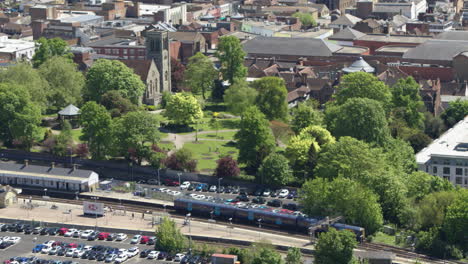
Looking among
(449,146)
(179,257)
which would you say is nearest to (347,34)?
(449,146)

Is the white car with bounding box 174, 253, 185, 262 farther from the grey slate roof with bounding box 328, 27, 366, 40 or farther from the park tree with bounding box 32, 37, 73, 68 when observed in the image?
the grey slate roof with bounding box 328, 27, 366, 40

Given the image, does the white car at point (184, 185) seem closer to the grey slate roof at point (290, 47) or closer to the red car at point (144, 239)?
the red car at point (144, 239)

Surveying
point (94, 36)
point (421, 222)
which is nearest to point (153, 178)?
point (421, 222)

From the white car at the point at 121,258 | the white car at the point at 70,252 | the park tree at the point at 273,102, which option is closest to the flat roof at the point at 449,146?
the park tree at the point at 273,102

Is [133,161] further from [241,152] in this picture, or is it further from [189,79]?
[189,79]

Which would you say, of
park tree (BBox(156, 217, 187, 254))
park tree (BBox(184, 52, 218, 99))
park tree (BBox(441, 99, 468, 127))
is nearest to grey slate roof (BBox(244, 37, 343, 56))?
park tree (BBox(184, 52, 218, 99))

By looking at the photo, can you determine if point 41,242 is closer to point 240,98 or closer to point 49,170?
point 49,170

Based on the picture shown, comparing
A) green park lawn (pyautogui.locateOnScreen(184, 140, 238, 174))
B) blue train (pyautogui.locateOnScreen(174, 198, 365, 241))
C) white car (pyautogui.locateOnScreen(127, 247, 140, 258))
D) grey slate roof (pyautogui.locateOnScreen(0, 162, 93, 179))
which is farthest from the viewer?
green park lawn (pyautogui.locateOnScreen(184, 140, 238, 174))
